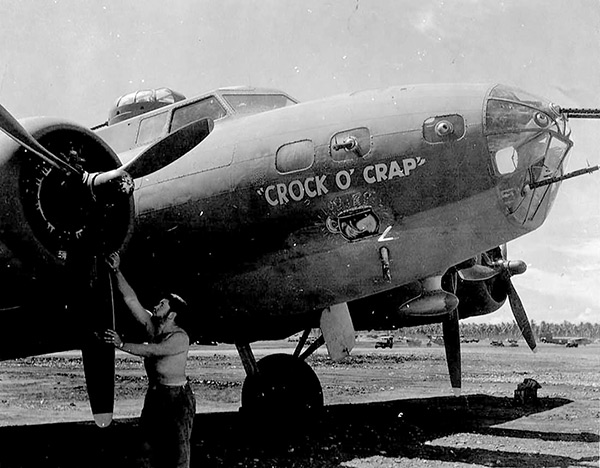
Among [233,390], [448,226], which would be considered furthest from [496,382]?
[448,226]

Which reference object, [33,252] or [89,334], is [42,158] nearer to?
[33,252]

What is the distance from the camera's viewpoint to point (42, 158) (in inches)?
222

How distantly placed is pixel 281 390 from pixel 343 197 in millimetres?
4053

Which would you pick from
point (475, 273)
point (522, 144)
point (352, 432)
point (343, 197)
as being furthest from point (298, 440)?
point (522, 144)

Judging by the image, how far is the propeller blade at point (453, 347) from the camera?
9930 millimetres

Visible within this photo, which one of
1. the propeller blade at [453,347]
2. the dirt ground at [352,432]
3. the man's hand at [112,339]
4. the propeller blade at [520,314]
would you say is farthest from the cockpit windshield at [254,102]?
the propeller blade at [520,314]

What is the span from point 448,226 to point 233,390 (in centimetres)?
1194

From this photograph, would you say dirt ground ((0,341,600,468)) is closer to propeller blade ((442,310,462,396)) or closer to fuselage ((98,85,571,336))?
propeller blade ((442,310,462,396))

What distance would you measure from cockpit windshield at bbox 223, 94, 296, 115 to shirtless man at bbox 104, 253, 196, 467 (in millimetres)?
3051

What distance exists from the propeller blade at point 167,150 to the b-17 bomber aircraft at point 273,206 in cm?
1

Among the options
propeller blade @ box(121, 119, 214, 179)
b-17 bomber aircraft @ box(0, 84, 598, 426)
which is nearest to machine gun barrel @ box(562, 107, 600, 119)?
b-17 bomber aircraft @ box(0, 84, 598, 426)

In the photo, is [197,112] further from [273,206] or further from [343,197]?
[343,197]

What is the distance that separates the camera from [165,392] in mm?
5070

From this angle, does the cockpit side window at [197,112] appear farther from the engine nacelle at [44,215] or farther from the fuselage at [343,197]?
the engine nacelle at [44,215]
